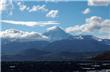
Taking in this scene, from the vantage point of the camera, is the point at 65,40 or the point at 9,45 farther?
the point at 65,40

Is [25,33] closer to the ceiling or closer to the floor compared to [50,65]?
closer to the ceiling

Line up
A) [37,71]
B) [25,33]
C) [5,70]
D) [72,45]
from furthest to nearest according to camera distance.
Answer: [72,45] → [25,33] → [37,71] → [5,70]

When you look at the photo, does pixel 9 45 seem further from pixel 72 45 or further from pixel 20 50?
pixel 72 45

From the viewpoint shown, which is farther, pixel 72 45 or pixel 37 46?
pixel 72 45

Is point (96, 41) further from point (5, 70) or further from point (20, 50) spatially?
point (5, 70)

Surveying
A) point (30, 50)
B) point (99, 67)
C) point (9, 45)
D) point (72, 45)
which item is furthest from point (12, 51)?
point (99, 67)

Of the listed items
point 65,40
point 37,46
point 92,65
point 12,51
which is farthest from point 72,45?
point 92,65

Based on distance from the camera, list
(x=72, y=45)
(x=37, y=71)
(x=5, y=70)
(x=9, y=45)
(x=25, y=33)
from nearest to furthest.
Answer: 1. (x=5, y=70)
2. (x=37, y=71)
3. (x=9, y=45)
4. (x=25, y=33)
5. (x=72, y=45)

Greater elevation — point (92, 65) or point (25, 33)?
point (25, 33)

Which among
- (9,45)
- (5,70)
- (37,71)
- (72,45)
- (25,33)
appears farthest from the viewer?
(72,45)
